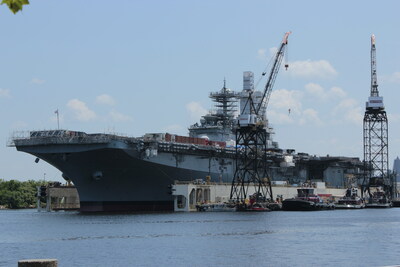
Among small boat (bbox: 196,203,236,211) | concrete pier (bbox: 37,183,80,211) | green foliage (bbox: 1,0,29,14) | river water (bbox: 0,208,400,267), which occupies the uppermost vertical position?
green foliage (bbox: 1,0,29,14)

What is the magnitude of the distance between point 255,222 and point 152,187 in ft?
87.0

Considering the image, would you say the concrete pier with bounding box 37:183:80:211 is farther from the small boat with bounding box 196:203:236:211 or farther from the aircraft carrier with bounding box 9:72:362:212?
the small boat with bounding box 196:203:236:211

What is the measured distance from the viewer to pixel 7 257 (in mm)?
35406

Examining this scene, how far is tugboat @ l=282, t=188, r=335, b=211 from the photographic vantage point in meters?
89.4

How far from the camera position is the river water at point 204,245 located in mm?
32375

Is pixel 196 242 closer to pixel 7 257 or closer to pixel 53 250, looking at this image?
pixel 53 250

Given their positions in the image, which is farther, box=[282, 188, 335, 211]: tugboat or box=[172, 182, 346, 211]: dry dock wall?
box=[282, 188, 335, 211]: tugboat

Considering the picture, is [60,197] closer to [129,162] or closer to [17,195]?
[129,162]

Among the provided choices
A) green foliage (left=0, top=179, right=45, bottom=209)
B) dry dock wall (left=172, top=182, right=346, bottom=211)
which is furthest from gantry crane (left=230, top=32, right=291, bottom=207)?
green foliage (left=0, top=179, right=45, bottom=209)

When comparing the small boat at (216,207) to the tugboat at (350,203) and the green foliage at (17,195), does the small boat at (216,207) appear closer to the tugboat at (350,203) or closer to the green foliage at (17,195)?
the tugboat at (350,203)

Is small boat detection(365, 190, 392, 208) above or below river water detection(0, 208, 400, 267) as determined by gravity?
above

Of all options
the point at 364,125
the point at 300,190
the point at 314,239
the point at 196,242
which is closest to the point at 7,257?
the point at 196,242

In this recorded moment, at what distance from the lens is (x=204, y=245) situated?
3988 cm

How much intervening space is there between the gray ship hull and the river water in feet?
58.9
